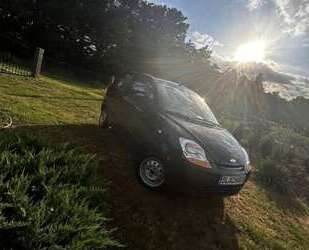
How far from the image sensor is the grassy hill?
378cm

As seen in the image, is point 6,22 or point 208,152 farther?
point 6,22

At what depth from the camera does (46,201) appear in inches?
96.0

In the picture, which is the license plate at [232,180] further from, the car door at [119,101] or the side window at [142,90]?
the car door at [119,101]

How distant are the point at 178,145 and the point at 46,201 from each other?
2.22 metres

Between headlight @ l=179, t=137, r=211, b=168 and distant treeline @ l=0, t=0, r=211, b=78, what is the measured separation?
22.3 metres

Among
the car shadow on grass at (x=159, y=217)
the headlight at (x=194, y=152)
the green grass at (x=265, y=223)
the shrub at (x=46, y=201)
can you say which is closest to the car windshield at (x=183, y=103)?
the headlight at (x=194, y=152)

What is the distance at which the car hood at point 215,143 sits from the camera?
4.29 meters

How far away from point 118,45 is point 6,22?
10330 mm

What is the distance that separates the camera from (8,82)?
9609mm

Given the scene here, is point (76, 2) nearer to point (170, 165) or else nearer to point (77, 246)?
point (170, 165)

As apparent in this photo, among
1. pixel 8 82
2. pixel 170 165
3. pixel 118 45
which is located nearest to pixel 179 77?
pixel 118 45

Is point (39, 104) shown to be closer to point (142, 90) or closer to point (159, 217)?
point (142, 90)

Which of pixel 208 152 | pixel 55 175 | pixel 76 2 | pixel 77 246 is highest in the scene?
pixel 76 2

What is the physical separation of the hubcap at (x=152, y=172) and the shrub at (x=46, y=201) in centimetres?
139
